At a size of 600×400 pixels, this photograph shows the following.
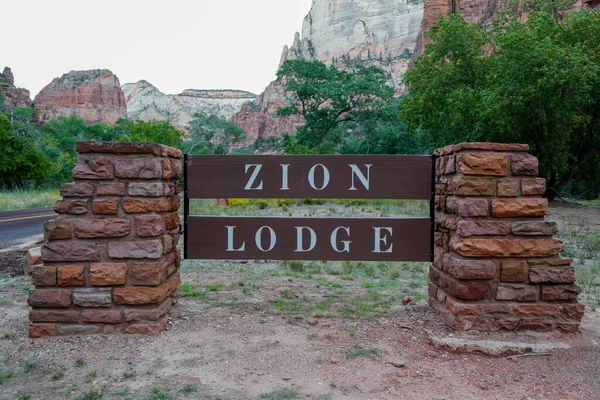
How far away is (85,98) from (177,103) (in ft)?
93.3

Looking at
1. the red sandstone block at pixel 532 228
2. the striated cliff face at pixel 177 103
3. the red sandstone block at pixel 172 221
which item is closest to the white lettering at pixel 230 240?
the red sandstone block at pixel 172 221

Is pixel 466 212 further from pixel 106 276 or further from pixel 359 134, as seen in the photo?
pixel 359 134

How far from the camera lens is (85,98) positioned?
10888 centimetres

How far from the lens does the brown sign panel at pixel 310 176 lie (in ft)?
12.3

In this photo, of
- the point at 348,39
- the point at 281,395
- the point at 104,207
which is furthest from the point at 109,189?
the point at 348,39

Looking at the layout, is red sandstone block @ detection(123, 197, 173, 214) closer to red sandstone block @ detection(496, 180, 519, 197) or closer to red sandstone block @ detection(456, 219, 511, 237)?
red sandstone block @ detection(456, 219, 511, 237)

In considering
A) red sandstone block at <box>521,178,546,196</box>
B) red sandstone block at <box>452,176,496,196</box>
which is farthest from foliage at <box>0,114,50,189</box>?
red sandstone block at <box>521,178,546,196</box>

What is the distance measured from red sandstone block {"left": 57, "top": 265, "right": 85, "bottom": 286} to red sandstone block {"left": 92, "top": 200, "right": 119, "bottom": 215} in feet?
1.45

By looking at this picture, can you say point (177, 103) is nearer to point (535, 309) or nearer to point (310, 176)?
point (310, 176)

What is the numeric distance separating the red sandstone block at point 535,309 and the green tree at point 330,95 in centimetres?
2856

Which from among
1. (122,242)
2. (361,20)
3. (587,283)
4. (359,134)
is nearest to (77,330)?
(122,242)

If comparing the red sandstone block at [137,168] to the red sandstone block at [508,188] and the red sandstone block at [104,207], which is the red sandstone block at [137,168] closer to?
the red sandstone block at [104,207]

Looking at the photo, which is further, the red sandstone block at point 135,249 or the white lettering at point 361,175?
the white lettering at point 361,175

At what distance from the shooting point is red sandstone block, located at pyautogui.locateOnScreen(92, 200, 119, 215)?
3.36m
